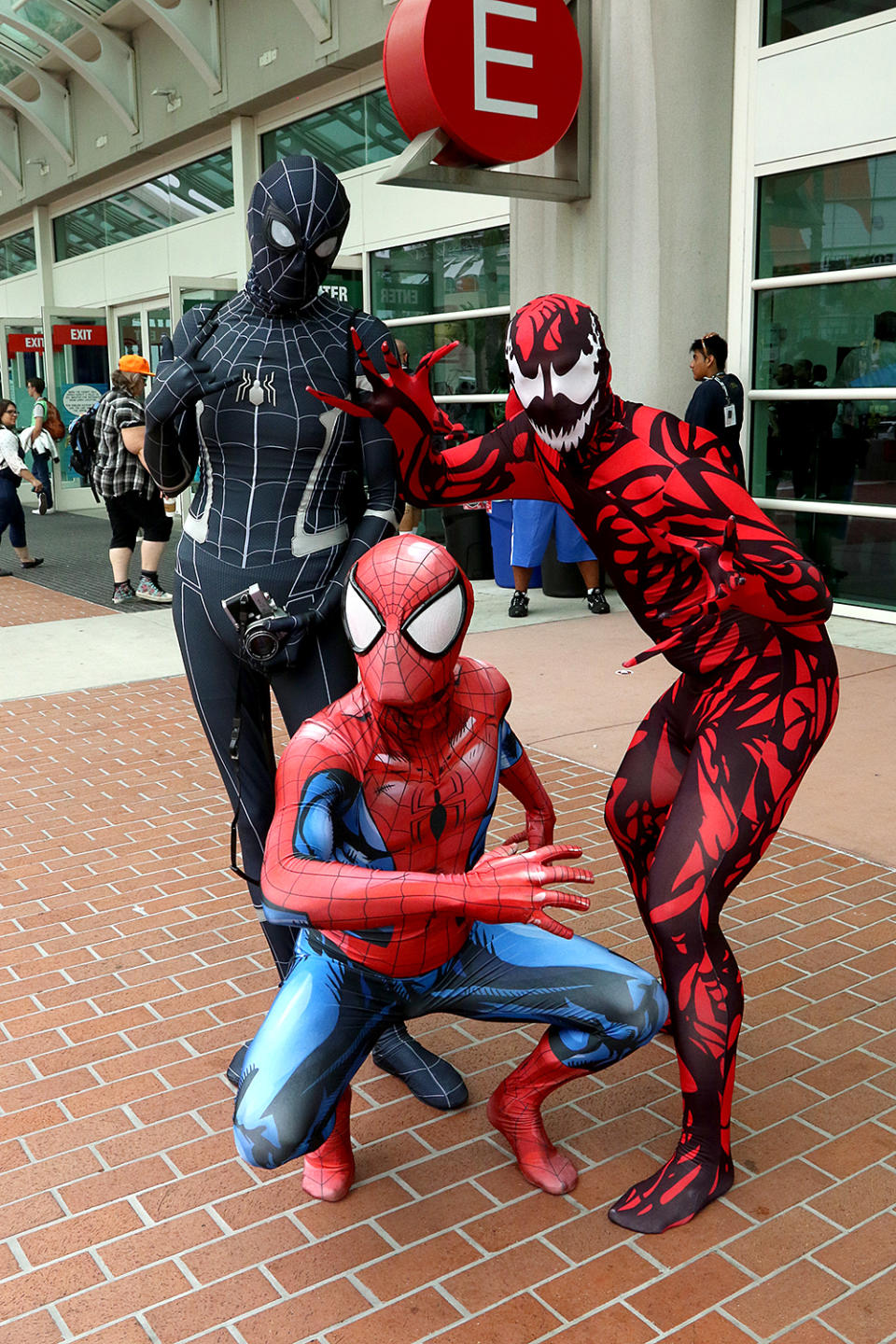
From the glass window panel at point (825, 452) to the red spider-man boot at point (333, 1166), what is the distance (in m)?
7.16

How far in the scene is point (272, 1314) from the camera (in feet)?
7.68

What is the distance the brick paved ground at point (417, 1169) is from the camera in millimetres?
2346

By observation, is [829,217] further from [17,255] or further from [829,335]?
[17,255]

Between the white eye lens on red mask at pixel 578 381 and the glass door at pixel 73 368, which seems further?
the glass door at pixel 73 368

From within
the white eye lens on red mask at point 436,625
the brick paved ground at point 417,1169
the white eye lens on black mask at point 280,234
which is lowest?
the brick paved ground at point 417,1169

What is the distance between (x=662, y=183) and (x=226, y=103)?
7.71 metres

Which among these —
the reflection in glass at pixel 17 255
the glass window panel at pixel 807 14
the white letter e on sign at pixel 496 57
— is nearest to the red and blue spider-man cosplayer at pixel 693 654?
the white letter e on sign at pixel 496 57

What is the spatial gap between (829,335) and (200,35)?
9602 mm

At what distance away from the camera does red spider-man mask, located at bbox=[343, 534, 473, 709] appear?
2.24 meters

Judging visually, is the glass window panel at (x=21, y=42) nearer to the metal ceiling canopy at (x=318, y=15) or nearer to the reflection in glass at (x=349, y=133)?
the reflection in glass at (x=349, y=133)

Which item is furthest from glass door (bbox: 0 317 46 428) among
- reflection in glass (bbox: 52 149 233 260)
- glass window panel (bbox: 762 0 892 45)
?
glass window panel (bbox: 762 0 892 45)

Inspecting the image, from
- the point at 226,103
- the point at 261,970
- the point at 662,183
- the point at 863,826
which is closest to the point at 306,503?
the point at 261,970

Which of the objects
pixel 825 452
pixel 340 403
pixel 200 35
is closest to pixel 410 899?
pixel 340 403

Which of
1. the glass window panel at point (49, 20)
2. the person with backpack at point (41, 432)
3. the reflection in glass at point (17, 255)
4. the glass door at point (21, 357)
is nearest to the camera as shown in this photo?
the person with backpack at point (41, 432)
